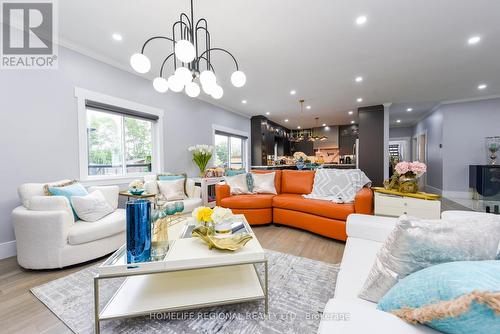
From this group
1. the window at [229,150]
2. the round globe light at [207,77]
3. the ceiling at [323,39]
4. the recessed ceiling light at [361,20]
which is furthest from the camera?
the window at [229,150]

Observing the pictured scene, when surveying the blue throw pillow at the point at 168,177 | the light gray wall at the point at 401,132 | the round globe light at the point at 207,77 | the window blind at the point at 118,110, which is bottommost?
the blue throw pillow at the point at 168,177

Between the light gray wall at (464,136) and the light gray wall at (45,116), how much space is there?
7775mm

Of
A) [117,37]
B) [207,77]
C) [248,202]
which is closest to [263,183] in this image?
[248,202]

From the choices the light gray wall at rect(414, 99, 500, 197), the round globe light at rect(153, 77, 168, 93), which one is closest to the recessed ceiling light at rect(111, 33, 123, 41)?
the round globe light at rect(153, 77, 168, 93)

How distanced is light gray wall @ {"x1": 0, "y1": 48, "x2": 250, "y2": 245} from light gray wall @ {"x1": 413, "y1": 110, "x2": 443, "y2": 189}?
7880mm

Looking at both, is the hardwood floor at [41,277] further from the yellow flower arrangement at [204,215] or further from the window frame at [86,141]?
the window frame at [86,141]

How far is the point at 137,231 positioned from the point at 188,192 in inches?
93.3

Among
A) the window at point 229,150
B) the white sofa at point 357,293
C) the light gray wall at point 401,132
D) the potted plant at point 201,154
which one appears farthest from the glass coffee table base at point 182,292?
the light gray wall at point 401,132

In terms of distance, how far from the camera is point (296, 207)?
2963 millimetres

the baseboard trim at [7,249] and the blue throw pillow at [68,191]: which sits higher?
the blue throw pillow at [68,191]

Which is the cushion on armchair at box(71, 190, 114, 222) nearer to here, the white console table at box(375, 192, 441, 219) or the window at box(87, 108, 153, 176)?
the window at box(87, 108, 153, 176)

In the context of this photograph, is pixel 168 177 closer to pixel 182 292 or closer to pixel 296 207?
pixel 296 207

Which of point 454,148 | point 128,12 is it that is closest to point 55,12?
point 128,12

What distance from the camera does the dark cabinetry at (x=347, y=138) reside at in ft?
28.1
